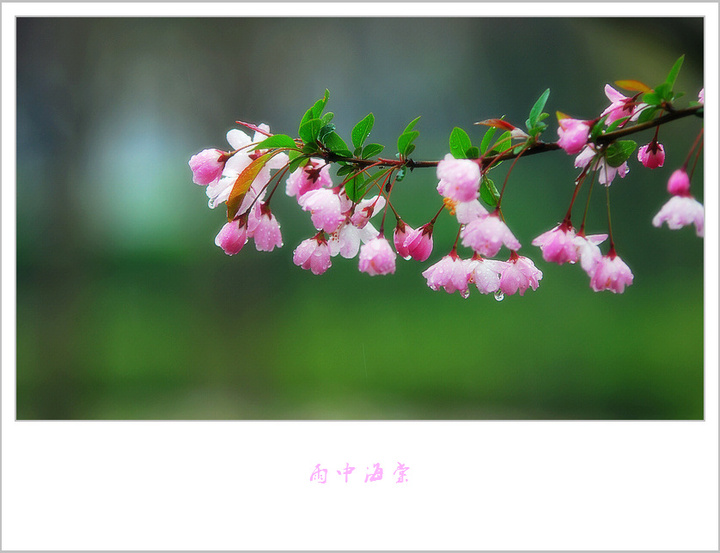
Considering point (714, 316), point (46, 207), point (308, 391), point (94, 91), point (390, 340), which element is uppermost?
point (94, 91)

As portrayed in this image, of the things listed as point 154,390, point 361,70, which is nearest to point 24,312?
point 154,390

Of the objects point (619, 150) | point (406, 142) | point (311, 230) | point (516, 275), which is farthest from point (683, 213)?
point (311, 230)

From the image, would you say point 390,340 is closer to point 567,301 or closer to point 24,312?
point 567,301

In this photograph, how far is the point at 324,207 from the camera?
77 cm

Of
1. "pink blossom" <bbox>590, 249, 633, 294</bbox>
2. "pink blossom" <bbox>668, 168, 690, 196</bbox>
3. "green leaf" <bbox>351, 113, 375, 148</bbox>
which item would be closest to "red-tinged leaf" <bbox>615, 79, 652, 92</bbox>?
"pink blossom" <bbox>668, 168, 690, 196</bbox>

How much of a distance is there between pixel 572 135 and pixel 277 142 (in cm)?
36

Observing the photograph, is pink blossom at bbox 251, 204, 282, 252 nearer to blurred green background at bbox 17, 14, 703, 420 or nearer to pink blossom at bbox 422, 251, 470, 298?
pink blossom at bbox 422, 251, 470, 298

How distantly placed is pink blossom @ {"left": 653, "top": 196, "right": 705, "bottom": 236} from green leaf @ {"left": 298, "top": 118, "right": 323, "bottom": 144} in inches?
16.7

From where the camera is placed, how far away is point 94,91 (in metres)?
2.46

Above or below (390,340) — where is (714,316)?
above

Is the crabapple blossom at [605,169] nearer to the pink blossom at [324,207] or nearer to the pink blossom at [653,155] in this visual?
the pink blossom at [653,155]

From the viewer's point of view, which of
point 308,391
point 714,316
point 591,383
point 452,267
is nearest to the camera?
point 452,267

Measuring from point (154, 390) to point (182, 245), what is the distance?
65 centimetres

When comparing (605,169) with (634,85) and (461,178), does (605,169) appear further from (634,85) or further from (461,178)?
(461,178)
